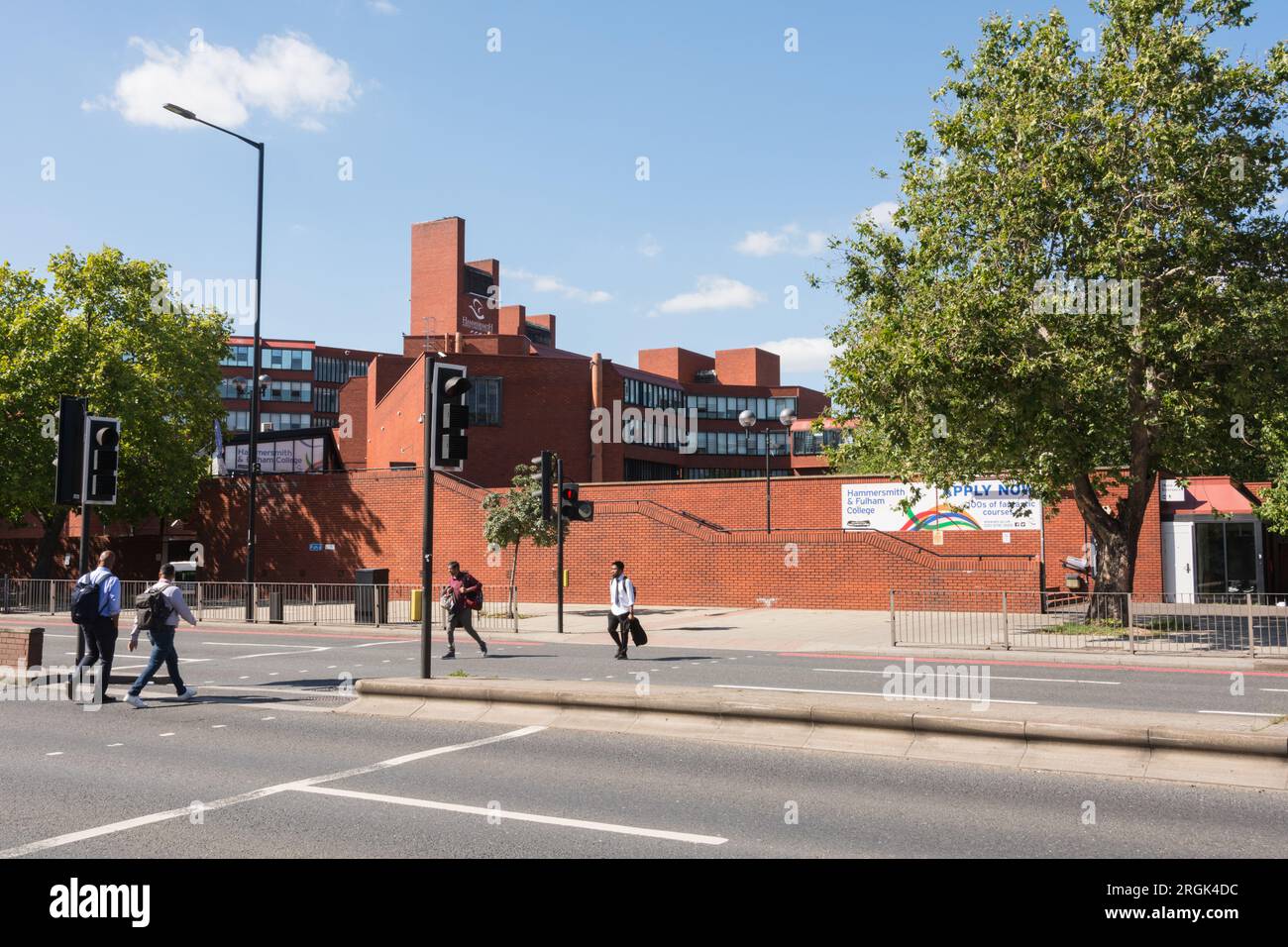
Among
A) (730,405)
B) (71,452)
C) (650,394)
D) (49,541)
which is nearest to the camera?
(71,452)

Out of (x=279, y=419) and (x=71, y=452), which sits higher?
(x=279, y=419)

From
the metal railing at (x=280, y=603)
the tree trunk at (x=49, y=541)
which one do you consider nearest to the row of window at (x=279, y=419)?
the tree trunk at (x=49, y=541)

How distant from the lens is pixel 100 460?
1490cm

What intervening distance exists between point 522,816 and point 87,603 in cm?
792

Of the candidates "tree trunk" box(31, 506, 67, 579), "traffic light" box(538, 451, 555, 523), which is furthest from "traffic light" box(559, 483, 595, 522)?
"tree trunk" box(31, 506, 67, 579)

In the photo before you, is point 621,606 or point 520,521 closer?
point 621,606

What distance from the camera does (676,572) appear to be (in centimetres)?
3294

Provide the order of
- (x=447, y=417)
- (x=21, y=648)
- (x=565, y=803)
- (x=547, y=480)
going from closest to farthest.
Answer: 1. (x=565, y=803)
2. (x=447, y=417)
3. (x=21, y=648)
4. (x=547, y=480)

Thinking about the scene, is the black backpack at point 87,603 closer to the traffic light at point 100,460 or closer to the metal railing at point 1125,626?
the traffic light at point 100,460

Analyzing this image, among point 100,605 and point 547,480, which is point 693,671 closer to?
point 547,480

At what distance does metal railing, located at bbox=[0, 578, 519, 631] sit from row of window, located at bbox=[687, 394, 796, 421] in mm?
58580

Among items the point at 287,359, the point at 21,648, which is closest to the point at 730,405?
the point at 287,359

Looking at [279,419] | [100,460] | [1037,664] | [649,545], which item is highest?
[279,419]
